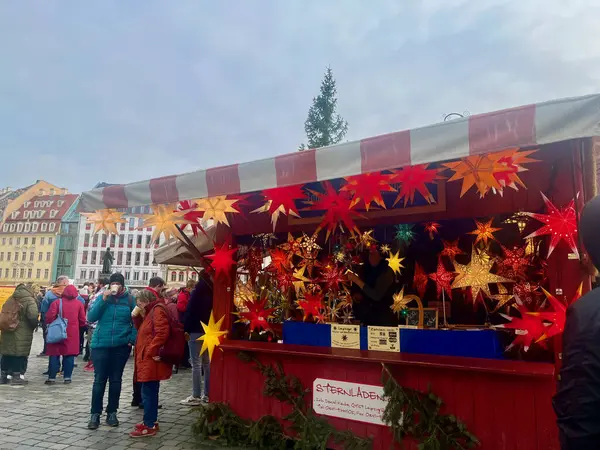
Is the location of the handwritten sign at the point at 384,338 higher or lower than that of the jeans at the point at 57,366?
higher

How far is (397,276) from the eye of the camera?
19.3ft

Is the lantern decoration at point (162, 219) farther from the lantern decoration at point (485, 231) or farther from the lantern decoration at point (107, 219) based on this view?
the lantern decoration at point (485, 231)

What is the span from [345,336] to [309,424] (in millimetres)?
927

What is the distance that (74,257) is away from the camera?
69188mm

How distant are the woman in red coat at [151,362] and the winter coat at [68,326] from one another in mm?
3608

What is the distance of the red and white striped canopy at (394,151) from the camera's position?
99.3 inches

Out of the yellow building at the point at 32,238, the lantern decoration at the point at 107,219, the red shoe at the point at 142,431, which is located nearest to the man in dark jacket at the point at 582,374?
the lantern decoration at the point at 107,219

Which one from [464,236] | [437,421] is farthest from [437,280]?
[437,421]

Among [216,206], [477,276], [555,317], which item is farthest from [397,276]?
[216,206]

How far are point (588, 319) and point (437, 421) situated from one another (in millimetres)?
2743

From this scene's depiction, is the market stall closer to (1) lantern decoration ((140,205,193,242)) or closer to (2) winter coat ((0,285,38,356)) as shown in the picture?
(1) lantern decoration ((140,205,193,242))

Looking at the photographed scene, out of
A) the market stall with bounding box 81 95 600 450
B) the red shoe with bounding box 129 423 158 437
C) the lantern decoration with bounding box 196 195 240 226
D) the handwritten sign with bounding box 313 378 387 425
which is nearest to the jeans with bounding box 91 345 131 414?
the red shoe with bounding box 129 423 158 437

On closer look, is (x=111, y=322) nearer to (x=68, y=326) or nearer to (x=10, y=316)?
(x=68, y=326)

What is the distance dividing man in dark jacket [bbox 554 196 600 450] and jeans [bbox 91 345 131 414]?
5.13 meters
